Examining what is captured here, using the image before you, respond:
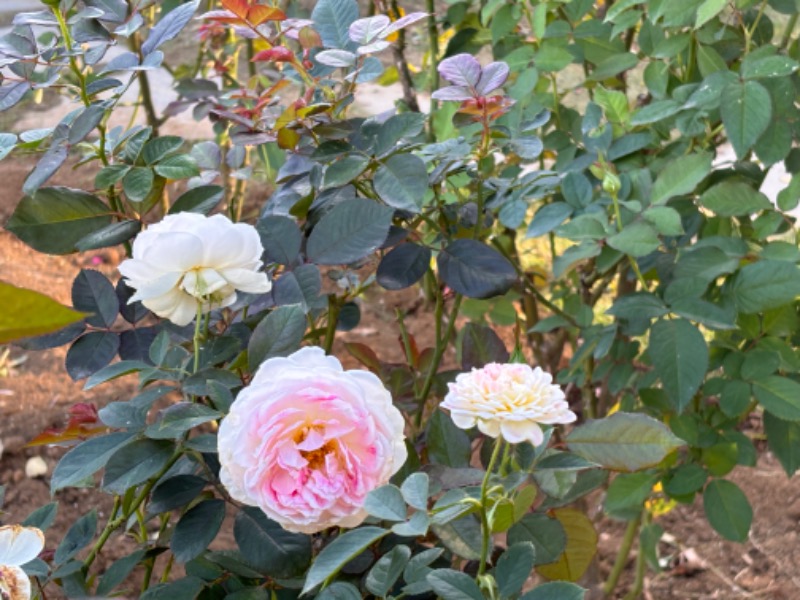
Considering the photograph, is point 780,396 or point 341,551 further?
point 780,396

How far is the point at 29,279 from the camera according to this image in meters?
2.96

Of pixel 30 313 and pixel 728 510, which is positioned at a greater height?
pixel 30 313

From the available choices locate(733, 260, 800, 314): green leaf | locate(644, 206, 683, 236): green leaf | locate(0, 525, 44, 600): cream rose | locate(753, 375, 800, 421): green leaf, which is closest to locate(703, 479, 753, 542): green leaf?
locate(753, 375, 800, 421): green leaf

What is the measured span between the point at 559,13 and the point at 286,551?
1164 millimetres

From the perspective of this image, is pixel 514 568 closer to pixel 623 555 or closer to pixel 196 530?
pixel 196 530

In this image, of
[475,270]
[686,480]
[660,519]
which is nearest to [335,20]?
[475,270]

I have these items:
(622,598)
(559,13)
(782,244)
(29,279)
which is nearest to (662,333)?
(782,244)

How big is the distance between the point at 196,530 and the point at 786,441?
958mm

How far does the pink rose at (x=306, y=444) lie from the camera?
0.70 m

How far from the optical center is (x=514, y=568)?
0.74m

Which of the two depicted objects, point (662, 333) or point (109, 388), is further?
point (109, 388)

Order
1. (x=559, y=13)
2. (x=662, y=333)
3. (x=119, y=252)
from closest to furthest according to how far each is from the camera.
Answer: (x=662, y=333) → (x=559, y=13) → (x=119, y=252)

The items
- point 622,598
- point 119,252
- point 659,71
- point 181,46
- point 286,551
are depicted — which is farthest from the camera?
point 181,46

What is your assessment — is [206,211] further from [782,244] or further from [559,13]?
[559,13]
